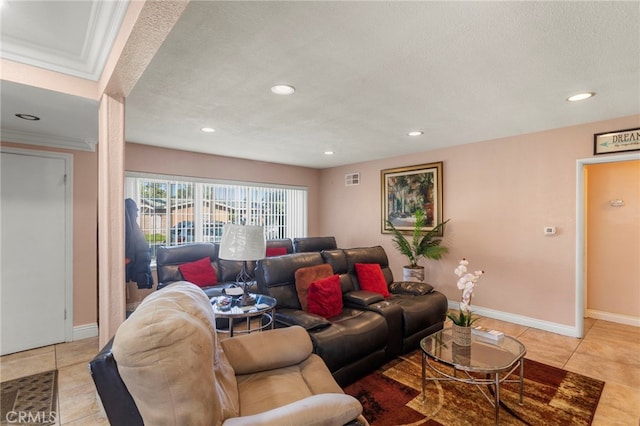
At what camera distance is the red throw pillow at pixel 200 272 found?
12.6ft

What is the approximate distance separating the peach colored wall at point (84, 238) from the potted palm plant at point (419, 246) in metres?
4.24

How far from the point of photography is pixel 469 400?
2248 millimetres

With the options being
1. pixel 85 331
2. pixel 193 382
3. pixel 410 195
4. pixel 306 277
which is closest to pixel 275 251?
pixel 306 277

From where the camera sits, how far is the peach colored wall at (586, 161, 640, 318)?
12.7 ft

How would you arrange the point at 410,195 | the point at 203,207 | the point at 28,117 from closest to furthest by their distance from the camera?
the point at 28,117 < the point at 410,195 < the point at 203,207

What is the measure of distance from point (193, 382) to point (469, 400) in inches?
84.6

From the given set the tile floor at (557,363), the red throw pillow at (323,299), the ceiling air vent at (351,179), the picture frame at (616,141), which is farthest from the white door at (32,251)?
the picture frame at (616,141)

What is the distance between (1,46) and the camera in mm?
1793

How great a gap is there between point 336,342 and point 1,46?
2.89 m

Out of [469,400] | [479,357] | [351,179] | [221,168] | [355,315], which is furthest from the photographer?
[351,179]

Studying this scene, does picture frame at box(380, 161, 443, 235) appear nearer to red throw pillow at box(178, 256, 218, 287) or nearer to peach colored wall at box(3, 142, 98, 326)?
red throw pillow at box(178, 256, 218, 287)

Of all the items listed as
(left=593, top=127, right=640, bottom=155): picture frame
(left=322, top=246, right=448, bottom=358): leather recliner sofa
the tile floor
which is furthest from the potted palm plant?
(left=593, top=127, right=640, bottom=155): picture frame

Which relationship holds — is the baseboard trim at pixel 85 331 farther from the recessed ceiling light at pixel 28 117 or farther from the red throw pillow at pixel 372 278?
the red throw pillow at pixel 372 278

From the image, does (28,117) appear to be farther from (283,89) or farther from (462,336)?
(462,336)
